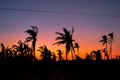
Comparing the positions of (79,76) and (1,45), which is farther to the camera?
(1,45)

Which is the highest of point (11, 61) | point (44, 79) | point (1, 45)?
point (1, 45)

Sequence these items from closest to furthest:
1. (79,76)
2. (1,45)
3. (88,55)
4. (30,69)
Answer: (79,76) → (30,69) → (1,45) → (88,55)

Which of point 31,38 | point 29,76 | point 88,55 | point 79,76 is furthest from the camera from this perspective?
point 88,55

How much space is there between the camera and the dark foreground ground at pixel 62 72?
23.2 m

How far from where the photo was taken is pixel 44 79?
24406 mm

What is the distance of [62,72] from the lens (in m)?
25.7

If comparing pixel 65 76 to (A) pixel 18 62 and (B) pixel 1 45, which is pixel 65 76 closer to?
(A) pixel 18 62

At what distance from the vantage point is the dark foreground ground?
76.2 feet

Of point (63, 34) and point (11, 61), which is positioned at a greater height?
point (63, 34)

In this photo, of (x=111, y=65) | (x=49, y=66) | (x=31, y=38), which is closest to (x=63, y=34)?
(x=31, y=38)

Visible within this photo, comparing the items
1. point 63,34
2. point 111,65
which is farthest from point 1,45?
point 111,65

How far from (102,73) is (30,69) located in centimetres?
863

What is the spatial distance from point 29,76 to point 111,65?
8.99 m

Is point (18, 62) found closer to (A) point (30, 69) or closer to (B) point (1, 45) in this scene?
(A) point (30, 69)
